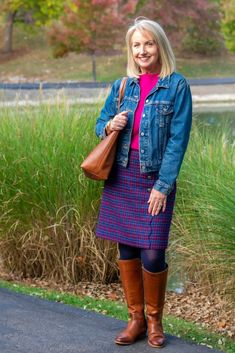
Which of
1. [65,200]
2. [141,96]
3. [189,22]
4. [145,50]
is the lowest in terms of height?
[189,22]

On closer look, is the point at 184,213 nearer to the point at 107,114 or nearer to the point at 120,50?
the point at 107,114

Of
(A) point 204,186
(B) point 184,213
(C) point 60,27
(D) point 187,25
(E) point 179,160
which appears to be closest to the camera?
(E) point 179,160

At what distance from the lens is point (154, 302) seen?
4828 millimetres

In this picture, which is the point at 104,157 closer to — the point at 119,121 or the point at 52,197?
the point at 119,121

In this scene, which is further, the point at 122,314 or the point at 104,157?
the point at 122,314

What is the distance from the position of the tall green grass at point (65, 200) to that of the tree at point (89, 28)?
30.4 m

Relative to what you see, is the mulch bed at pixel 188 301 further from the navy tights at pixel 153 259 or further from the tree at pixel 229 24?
the tree at pixel 229 24

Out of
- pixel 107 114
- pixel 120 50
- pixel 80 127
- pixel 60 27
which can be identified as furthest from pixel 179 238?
pixel 120 50

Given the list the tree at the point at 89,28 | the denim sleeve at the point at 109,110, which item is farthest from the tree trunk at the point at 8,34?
the denim sleeve at the point at 109,110

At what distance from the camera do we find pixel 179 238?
691 centimetres

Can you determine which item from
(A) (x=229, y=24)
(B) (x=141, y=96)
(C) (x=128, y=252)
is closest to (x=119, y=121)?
(B) (x=141, y=96)

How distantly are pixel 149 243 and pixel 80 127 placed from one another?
2.63m

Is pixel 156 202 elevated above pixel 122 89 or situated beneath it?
situated beneath

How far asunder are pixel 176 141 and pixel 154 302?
0.87m
